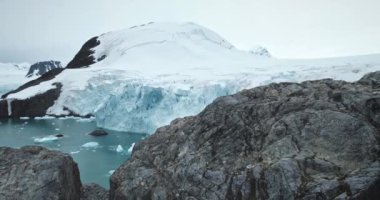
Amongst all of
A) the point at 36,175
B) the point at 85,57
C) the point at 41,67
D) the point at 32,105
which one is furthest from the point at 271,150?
the point at 41,67

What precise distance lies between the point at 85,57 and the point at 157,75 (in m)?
27.3

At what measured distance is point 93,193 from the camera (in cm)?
954

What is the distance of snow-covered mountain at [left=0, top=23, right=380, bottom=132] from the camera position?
30906 millimetres

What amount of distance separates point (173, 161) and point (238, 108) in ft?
5.46

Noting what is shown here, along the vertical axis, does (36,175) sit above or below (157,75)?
above

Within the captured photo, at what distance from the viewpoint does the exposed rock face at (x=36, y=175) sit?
7949 mm

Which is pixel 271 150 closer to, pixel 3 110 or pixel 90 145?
pixel 90 145

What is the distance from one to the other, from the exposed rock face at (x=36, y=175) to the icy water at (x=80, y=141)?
25.2 ft

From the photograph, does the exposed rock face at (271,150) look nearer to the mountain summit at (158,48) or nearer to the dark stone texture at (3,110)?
the dark stone texture at (3,110)

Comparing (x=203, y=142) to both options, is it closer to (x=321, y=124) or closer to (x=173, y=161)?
(x=173, y=161)

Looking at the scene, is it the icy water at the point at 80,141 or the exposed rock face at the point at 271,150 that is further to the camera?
the icy water at the point at 80,141

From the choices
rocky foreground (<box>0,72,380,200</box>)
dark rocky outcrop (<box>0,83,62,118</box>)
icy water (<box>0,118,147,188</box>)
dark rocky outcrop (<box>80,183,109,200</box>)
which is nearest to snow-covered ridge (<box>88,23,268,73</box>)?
dark rocky outcrop (<box>0,83,62,118</box>)

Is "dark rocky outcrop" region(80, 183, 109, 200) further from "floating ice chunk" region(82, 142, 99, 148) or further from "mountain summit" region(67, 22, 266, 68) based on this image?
"mountain summit" region(67, 22, 266, 68)

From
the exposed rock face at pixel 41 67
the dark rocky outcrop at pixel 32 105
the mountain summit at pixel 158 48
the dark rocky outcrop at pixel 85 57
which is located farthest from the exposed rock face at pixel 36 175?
the exposed rock face at pixel 41 67
